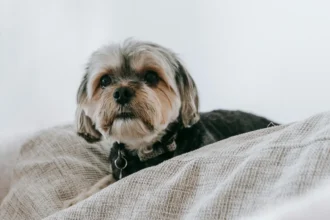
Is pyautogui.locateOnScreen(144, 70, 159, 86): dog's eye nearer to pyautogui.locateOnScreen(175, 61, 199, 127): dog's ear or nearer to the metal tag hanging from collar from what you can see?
pyautogui.locateOnScreen(175, 61, 199, 127): dog's ear

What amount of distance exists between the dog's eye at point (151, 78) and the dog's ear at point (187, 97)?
0.24 ft

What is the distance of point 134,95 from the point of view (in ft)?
4.80

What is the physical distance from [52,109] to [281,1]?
1.04m

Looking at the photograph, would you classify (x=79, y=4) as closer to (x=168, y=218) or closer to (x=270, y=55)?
(x=270, y=55)

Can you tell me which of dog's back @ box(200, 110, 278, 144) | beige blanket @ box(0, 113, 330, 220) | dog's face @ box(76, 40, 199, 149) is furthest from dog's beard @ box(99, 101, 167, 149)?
beige blanket @ box(0, 113, 330, 220)

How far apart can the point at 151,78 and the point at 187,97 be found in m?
0.13

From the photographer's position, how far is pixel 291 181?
0.78 m

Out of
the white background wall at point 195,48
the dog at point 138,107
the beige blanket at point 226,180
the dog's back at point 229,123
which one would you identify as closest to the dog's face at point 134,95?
the dog at point 138,107

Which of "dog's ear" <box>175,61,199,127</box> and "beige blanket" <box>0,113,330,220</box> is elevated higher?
"beige blanket" <box>0,113,330,220</box>

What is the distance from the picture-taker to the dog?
148 centimetres

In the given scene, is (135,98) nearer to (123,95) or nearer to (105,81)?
(123,95)

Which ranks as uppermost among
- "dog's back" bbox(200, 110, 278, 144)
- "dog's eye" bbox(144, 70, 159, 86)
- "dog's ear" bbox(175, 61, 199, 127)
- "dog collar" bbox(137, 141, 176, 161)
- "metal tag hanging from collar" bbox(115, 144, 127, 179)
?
"dog's eye" bbox(144, 70, 159, 86)

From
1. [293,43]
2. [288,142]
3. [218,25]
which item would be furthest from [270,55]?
[288,142]

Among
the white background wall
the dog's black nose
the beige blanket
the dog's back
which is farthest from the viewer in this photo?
the white background wall
